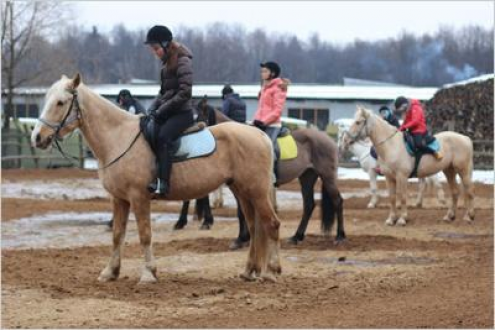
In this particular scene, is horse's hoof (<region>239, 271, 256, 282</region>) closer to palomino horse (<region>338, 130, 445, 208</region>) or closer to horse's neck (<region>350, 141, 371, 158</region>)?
palomino horse (<region>338, 130, 445, 208</region>)

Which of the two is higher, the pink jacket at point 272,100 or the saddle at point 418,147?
the pink jacket at point 272,100

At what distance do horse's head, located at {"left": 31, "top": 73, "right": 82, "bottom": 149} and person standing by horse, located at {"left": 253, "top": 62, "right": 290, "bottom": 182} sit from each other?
3364 millimetres

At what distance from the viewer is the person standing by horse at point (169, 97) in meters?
9.31

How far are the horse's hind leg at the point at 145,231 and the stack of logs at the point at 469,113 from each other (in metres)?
22.7

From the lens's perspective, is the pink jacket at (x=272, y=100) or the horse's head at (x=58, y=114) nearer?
the horse's head at (x=58, y=114)

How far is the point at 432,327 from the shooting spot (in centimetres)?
697

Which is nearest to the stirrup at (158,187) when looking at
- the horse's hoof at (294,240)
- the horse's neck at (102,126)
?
the horse's neck at (102,126)

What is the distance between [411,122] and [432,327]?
10052 mm

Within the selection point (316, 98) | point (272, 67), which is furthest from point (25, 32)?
point (272, 67)

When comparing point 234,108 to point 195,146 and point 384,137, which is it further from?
point 195,146

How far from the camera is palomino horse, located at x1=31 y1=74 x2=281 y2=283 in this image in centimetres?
944

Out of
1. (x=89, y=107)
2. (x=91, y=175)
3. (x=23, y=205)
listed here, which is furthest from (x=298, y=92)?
(x=89, y=107)

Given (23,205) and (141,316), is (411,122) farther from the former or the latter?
(141,316)

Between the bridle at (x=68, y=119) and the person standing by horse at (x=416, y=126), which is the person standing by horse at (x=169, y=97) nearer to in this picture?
the bridle at (x=68, y=119)
